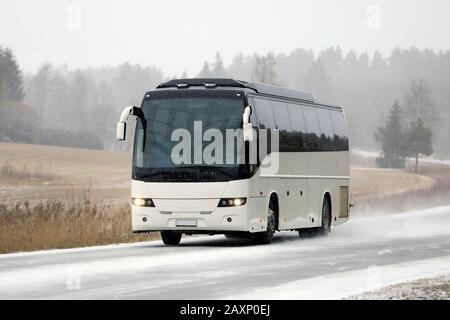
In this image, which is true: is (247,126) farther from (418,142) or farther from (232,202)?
(418,142)

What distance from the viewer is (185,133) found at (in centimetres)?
2545

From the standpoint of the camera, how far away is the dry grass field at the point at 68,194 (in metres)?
25.8

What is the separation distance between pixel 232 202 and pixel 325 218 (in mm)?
6634

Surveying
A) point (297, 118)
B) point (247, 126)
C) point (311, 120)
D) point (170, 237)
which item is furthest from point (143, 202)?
point (311, 120)

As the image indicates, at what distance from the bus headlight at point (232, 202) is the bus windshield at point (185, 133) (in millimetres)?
454

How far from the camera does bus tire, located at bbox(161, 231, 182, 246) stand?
26812mm

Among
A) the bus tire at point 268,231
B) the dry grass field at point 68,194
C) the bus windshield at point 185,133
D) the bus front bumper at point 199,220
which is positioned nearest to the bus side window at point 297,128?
the bus tire at point 268,231

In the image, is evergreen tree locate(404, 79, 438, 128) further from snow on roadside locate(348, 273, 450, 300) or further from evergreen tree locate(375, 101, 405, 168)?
snow on roadside locate(348, 273, 450, 300)

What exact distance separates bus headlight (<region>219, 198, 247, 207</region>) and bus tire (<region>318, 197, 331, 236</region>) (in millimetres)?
6289

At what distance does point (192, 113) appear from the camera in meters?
25.6

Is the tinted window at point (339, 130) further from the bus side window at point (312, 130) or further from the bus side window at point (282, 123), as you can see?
the bus side window at point (282, 123)
